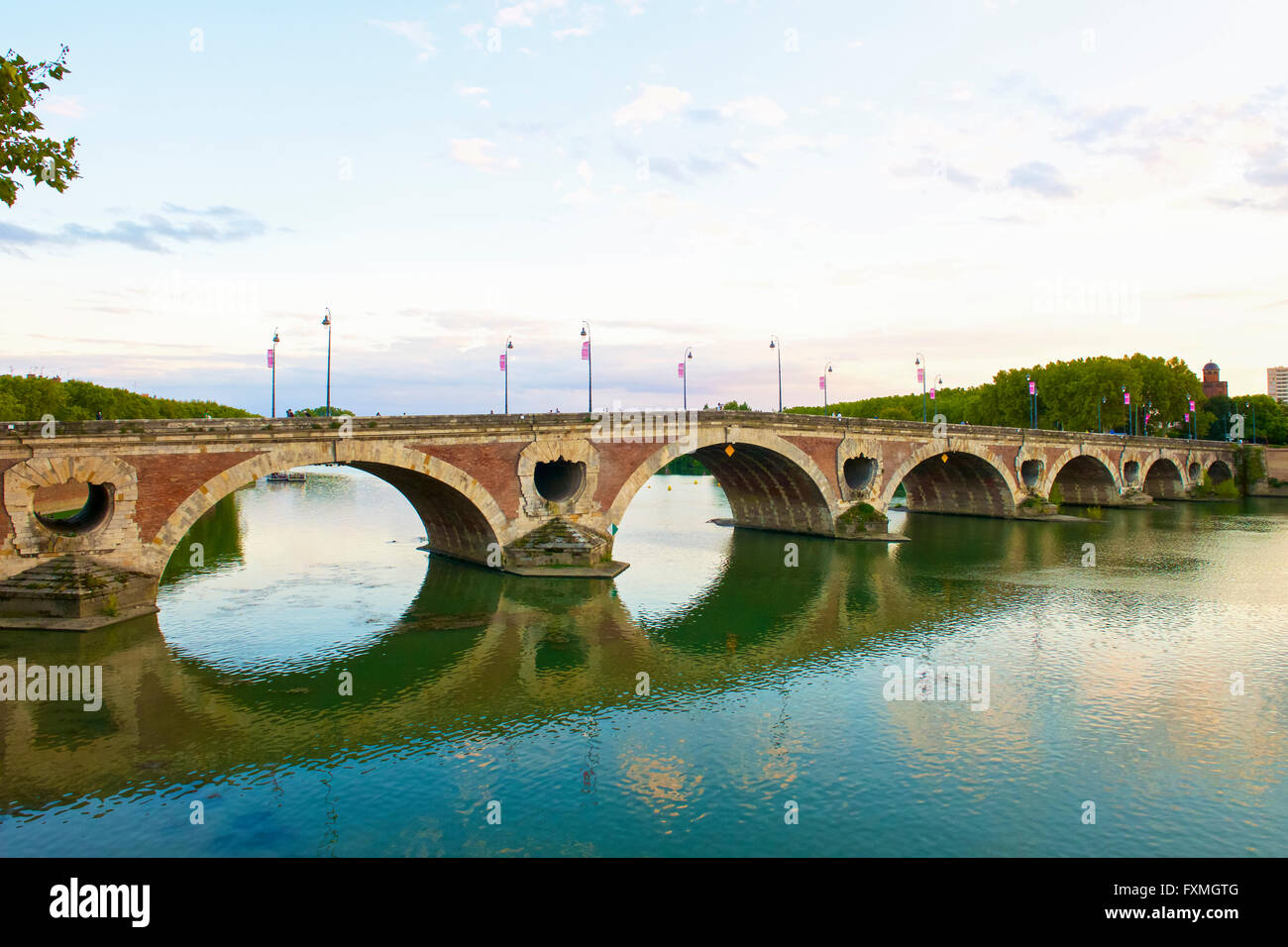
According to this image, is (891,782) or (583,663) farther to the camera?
(583,663)

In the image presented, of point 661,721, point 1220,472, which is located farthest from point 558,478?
point 1220,472

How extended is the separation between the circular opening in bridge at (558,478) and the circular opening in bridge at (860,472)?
66.0ft

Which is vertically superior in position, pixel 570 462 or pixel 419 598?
pixel 570 462

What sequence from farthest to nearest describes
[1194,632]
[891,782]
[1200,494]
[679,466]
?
[679,466], [1200,494], [1194,632], [891,782]

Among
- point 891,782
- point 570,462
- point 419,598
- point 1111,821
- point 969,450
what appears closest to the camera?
point 1111,821

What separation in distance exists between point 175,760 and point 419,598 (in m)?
16.8

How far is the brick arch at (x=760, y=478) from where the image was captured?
139ft

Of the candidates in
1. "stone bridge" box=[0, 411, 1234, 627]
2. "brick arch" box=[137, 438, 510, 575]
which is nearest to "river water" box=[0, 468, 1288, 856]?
"stone bridge" box=[0, 411, 1234, 627]

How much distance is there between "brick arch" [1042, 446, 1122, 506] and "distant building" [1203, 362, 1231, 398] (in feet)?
255

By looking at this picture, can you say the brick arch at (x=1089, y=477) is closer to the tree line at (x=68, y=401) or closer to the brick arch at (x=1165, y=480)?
the brick arch at (x=1165, y=480)

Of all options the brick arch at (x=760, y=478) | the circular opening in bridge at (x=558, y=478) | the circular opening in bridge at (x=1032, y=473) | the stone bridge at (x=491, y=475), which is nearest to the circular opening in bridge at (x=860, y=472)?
the stone bridge at (x=491, y=475)
